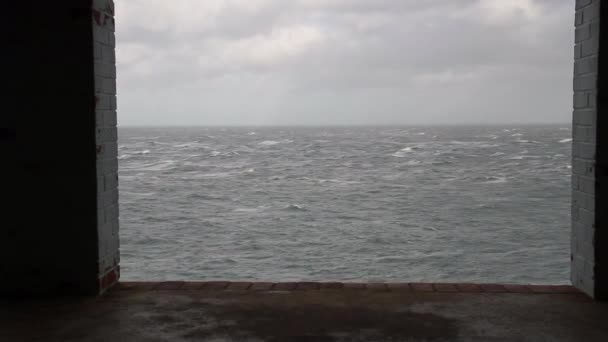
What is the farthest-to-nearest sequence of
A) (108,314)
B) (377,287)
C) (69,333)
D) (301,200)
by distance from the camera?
(301,200) < (377,287) < (108,314) < (69,333)

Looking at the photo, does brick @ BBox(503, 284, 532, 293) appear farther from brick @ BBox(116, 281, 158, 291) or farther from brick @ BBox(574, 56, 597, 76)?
brick @ BBox(116, 281, 158, 291)

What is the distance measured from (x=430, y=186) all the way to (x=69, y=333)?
4324cm

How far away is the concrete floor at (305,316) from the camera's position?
359 centimetres

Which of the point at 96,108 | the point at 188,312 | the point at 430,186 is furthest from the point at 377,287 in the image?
the point at 430,186

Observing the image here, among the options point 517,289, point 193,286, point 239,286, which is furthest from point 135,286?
point 517,289

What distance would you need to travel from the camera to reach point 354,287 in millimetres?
4625

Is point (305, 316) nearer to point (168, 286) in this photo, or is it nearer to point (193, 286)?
point (193, 286)

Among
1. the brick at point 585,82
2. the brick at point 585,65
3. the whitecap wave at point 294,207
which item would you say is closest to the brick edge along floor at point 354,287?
the brick at point 585,82

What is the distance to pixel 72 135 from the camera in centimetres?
430

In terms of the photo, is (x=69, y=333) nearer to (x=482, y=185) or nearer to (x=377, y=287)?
(x=377, y=287)

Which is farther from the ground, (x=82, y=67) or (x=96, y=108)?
(x=82, y=67)

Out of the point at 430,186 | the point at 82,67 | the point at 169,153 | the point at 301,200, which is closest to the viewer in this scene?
the point at 82,67

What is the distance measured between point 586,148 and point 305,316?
2.40 meters

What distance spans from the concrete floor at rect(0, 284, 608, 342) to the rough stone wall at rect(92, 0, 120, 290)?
29cm
